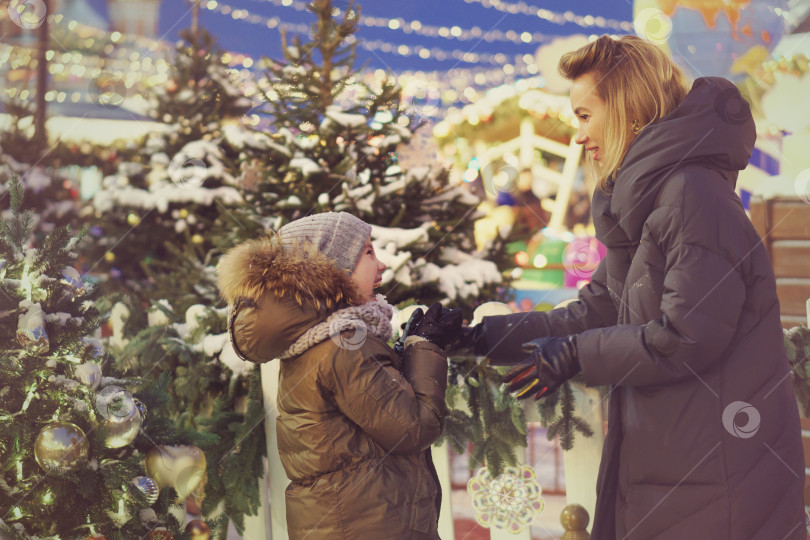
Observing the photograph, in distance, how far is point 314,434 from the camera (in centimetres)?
178

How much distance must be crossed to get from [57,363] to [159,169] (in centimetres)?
402

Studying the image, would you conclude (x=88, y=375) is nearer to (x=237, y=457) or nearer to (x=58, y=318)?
(x=58, y=318)

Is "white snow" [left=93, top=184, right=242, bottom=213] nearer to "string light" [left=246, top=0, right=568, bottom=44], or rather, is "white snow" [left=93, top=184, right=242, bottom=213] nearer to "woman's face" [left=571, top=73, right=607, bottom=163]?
"woman's face" [left=571, top=73, right=607, bottom=163]

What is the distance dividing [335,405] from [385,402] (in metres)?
0.13

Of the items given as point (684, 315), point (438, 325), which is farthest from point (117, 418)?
point (684, 315)

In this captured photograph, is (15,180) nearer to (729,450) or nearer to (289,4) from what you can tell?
(729,450)

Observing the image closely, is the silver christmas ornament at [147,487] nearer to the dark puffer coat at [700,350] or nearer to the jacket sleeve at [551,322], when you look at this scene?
the jacket sleeve at [551,322]

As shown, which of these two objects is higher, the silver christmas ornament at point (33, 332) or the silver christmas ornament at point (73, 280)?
the silver christmas ornament at point (73, 280)

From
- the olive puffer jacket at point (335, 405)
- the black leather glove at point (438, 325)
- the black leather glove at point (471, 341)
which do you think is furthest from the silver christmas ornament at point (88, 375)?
the black leather glove at point (471, 341)

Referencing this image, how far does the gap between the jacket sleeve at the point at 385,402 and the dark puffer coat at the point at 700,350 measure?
0.37 metres

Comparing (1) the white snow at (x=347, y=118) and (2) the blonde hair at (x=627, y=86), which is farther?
(1) the white snow at (x=347, y=118)

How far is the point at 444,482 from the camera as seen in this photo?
8.82 ft

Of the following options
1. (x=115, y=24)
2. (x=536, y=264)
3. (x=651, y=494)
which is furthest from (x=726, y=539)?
(x=115, y=24)

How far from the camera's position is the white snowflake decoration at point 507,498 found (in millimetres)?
2609
